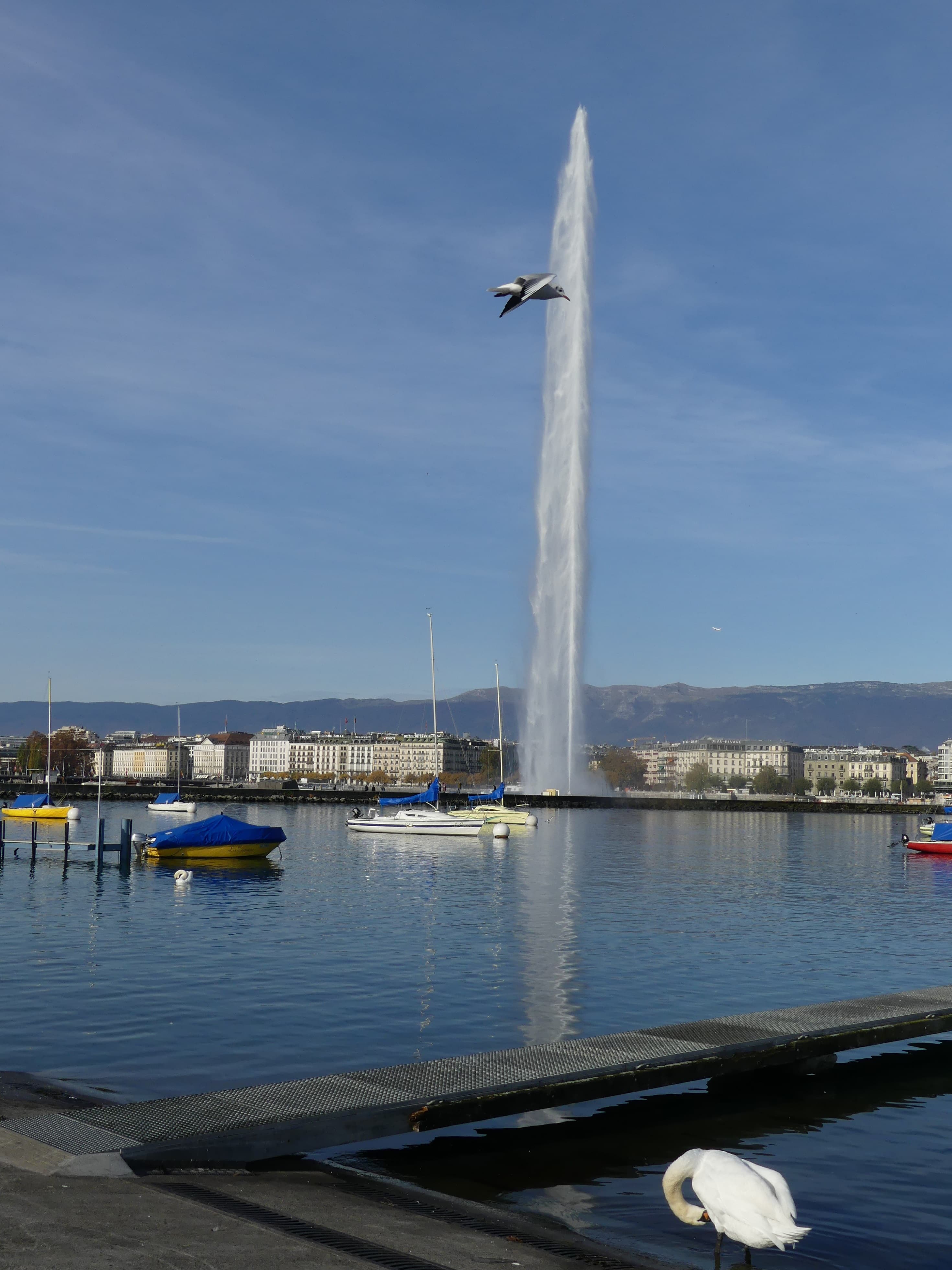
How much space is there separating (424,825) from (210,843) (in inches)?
930

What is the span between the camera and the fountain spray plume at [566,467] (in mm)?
83062

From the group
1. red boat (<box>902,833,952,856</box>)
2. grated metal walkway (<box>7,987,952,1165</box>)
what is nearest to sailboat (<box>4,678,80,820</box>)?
red boat (<box>902,833,952,856</box>)

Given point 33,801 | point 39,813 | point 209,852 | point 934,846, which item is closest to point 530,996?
point 209,852

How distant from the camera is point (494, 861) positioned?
180 ft

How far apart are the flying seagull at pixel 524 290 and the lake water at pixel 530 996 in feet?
47.6

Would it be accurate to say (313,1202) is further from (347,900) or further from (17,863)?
(17,863)

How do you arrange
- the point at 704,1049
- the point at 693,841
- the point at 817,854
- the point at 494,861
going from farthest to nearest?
the point at 693,841, the point at 817,854, the point at 494,861, the point at 704,1049

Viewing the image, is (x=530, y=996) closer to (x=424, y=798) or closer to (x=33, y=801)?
(x=424, y=798)

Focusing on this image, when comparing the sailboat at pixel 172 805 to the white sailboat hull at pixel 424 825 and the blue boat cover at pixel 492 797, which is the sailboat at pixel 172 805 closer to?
the blue boat cover at pixel 492 797

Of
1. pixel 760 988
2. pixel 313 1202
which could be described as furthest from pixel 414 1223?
pixel 760 988

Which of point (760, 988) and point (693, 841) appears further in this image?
point (693, 841)

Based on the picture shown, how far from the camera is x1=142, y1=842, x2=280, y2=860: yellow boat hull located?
4912 centimetres

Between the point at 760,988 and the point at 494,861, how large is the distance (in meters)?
33.1

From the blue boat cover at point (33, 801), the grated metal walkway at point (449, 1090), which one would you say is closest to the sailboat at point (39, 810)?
the blue boat cover at point (33, 801)
